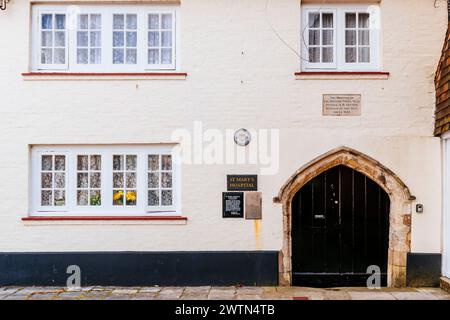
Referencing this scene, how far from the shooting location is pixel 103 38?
34.2 ft

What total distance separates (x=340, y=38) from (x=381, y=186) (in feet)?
9.11

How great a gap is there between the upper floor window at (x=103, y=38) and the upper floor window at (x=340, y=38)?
246 centimetres

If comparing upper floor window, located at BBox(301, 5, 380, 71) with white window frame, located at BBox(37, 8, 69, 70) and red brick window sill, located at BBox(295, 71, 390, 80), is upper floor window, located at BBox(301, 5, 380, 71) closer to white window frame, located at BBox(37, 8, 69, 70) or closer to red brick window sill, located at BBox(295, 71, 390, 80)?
red brick window sill, located at BBox(295, 71, 390, 80)

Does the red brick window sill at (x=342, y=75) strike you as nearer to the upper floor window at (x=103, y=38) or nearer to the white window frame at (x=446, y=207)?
the white window frame at (x=446, y=207)

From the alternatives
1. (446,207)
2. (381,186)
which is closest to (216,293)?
(381,186)

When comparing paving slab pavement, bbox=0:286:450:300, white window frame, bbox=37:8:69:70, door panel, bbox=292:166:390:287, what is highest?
white window frame, bbox=37:8:69:70

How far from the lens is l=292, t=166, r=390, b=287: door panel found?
408 inches

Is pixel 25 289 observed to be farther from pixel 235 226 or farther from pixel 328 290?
pixel 328 290

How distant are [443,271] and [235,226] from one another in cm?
374

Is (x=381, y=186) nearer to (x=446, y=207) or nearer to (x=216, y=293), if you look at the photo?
(x=446, y=207)

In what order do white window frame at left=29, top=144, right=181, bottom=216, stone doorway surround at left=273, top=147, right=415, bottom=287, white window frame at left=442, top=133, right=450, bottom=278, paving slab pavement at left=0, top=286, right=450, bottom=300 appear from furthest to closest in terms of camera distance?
white window frame at left=29, top=144, right=181, bottom=216, stone doorway surround at left=273, top=147, right=415, bottom=287, white window frame at left=442, top=133, right=450, bottom=278, paving slab pavement at left=0, top=286, right=450, bottom=300

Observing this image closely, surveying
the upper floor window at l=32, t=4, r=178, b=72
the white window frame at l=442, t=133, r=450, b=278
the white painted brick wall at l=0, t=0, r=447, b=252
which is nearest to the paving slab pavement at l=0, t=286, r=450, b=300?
the white window frame at l=442, t=133, r=450, b=278

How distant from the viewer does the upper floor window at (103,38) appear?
10406 millimetres

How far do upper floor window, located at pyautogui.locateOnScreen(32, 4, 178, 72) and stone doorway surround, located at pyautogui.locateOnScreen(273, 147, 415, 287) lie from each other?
3.05 m
